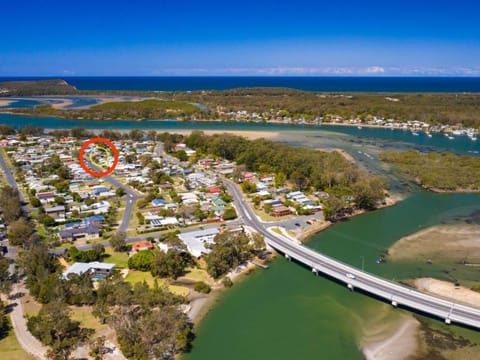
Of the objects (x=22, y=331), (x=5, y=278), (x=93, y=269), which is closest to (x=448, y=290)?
(x=93, y=269)

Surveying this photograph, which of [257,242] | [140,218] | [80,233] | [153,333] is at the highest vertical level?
[257,242]

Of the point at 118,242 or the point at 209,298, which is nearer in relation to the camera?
the point at 209,298

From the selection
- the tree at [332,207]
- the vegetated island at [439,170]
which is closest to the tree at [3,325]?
the tree at [332,207]

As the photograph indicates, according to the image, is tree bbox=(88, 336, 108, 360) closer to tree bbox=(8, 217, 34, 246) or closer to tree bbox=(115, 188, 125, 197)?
tree bbox=(8, 217, 34, 246)

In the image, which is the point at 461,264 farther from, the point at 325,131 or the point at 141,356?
the point at 325,131

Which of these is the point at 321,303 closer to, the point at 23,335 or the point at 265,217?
the point at 265,217
